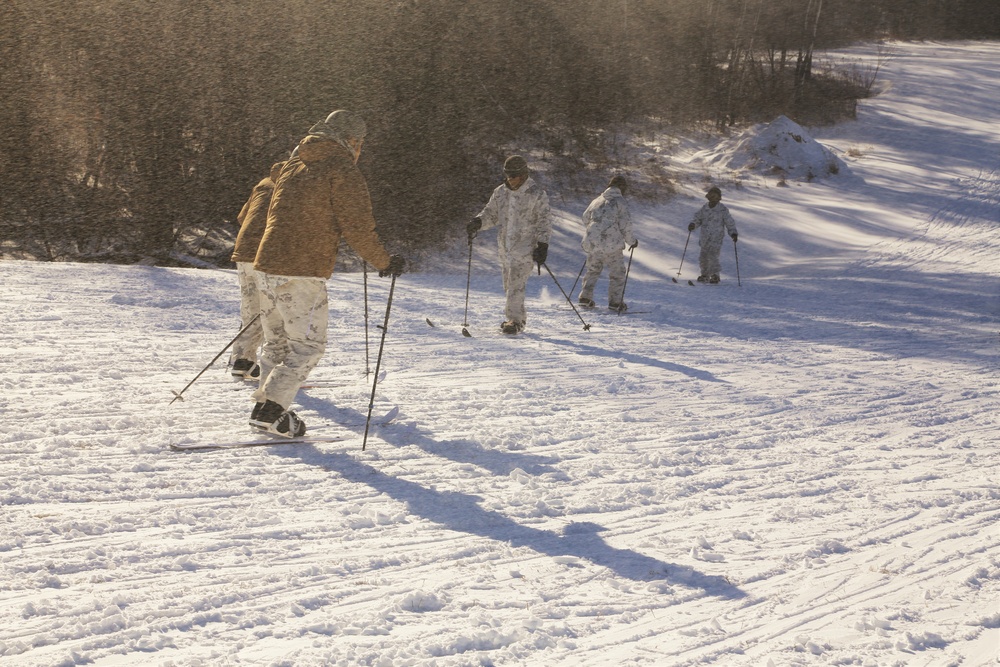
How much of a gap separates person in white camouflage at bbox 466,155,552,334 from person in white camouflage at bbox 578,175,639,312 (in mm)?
2153

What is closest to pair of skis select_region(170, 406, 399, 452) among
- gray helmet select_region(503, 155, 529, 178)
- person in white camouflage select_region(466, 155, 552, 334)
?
person in white camouflage select_region(466, 155, 552, 334)

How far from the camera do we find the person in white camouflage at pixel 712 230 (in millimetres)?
14977

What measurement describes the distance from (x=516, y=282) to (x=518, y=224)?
613 mm

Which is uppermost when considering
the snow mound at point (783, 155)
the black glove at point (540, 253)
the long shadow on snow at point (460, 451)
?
the snow mound at point (783, 155)

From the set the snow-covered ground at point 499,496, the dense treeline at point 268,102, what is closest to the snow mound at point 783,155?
the dense treeline at point 268,102

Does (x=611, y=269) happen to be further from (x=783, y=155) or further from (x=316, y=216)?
(x=783, y=155)

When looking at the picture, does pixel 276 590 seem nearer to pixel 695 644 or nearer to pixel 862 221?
pixel 695 644

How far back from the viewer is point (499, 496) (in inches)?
178

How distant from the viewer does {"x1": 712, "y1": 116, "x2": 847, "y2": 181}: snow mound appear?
23.6 meters

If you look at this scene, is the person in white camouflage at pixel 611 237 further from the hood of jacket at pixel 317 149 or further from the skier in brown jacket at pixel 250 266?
the hood of jacket at pixel 317 149

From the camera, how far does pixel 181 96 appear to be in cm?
1900

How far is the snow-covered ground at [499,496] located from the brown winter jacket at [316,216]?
108cm

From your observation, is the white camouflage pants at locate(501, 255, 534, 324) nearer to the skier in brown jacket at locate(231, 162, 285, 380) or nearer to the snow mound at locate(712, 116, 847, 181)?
the skier in brown jacket at locate(231, 162, 285, 380)

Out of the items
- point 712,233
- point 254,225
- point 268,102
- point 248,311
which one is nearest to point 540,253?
point 248,311
